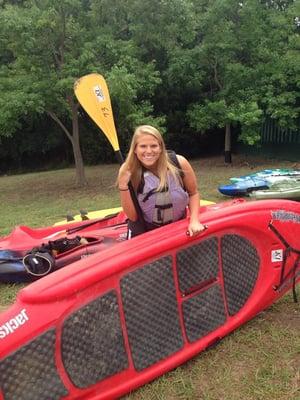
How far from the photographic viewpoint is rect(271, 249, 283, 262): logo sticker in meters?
3.06

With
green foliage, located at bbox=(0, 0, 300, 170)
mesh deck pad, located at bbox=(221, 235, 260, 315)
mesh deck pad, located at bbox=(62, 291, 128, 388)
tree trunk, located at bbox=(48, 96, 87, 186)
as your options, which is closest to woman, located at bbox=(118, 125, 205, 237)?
mesh deck pad, located at bbox=(221, 235, 260, 315)

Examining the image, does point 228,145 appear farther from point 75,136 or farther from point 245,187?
point 245,187

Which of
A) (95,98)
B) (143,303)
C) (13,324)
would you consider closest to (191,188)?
(143,303)

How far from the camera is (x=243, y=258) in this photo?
9.56ft

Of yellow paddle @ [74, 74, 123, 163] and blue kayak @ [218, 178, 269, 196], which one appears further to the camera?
blue kayak @ [218, 178, 269, 196]

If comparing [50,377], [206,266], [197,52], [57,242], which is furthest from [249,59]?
[50,377]

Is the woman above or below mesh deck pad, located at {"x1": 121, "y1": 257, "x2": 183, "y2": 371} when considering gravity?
above

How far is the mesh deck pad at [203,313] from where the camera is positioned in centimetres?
266

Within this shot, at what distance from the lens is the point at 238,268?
289 centimetres

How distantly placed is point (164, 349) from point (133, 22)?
34.4 feet

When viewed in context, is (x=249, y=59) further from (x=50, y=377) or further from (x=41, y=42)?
(x=50, y=377)

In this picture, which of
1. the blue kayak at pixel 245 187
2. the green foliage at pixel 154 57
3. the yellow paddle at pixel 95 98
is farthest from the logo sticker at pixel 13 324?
the green foliage at pixel 154 57

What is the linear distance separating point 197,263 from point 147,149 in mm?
739

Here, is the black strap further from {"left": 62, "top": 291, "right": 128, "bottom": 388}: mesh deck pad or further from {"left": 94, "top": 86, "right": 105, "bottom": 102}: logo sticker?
{"left": 94, "top": 86, "right": 105, "bottom": 102}: logo sticker
